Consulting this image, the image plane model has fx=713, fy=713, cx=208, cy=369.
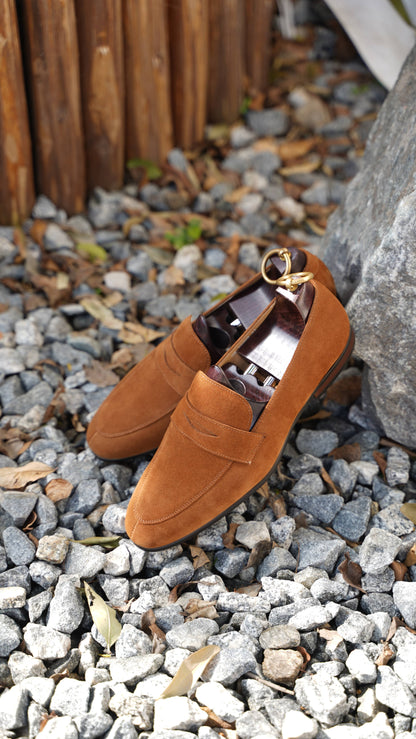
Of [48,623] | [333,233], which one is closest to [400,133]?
[333,233]

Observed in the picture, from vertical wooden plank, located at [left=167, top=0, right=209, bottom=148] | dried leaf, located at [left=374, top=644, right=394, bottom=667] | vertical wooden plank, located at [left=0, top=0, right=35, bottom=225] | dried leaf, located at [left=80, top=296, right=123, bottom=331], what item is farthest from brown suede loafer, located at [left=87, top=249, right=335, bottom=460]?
vertical wooden plank, located at [left=167, top=0, right=209, bottom=148]

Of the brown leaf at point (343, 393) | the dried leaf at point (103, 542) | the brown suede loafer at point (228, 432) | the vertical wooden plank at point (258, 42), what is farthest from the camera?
the vertical wooden plank at point (258, 42)

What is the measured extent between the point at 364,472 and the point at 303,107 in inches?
91.2

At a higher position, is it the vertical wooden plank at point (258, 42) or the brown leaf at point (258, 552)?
the vertical wooden plank at point (258, 42)

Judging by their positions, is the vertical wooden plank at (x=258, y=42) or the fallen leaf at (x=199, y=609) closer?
the fallen leaf at (x=199, y=609)

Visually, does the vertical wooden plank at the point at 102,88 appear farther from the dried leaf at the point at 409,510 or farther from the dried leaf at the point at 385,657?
the dried leaf at the point at 385,657

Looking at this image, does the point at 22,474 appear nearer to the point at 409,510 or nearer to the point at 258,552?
the point at 258,552

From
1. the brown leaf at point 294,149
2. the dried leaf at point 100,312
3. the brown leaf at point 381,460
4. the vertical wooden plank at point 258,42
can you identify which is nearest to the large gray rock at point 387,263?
the brown leaf at point 381,460

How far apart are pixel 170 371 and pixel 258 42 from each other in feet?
7.38

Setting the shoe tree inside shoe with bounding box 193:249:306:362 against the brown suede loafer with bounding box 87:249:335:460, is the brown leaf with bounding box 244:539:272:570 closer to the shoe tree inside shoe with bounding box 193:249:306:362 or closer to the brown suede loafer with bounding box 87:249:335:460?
the brown suede loafer with bounding box 87:249:335:460

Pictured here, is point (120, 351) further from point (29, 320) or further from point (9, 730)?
point (9, 730)

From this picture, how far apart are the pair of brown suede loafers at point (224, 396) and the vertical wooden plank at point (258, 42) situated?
1.92 m

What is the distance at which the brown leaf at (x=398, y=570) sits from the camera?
1707mm

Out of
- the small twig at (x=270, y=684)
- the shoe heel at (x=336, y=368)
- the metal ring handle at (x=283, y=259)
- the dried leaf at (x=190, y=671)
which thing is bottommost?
the small twig at (x=270, y=684)
